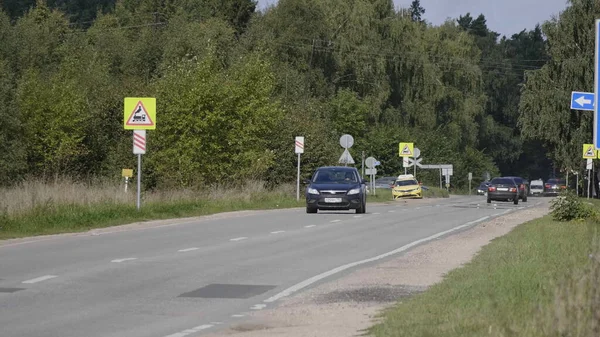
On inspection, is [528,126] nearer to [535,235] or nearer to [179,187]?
[179,187]

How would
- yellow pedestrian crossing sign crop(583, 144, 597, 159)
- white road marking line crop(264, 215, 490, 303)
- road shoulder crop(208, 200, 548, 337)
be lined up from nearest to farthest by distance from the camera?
road shoulder crop(208, 200, 548, 337) < white road marking line crop(264, 215, 490, 303) < yellow pedestrian crossing sign crop(583, 144, 597, 159)

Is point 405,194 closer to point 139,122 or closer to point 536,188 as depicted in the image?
point 139,122

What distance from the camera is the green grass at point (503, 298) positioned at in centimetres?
899

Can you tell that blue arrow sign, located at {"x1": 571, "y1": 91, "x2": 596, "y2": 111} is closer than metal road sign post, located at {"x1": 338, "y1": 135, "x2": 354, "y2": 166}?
Yes

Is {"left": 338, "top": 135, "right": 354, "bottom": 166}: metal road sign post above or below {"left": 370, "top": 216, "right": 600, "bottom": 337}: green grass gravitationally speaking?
above

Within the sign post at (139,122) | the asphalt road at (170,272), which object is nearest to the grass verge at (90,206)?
the sign post at (139,122)

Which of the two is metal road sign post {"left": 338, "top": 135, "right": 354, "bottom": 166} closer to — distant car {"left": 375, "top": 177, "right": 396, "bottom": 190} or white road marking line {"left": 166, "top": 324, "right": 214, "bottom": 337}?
distant car {"left": 375, "top": 177, "right": 396, "bottom": 190}

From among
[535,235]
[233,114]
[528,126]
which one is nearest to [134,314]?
[535,235]

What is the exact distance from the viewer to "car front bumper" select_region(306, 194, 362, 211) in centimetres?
4091

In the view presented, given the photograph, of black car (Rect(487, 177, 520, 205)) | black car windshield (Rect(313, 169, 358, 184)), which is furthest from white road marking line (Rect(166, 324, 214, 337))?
black car (Rect(487, 177, 520, 205))

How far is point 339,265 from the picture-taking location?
64.1 ft

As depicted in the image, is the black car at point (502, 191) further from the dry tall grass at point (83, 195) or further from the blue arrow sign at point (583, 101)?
the blue arrow sign at point (583, 101)

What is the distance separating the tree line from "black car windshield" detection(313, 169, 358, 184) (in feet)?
31.7

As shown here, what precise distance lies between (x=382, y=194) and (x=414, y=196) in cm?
188
